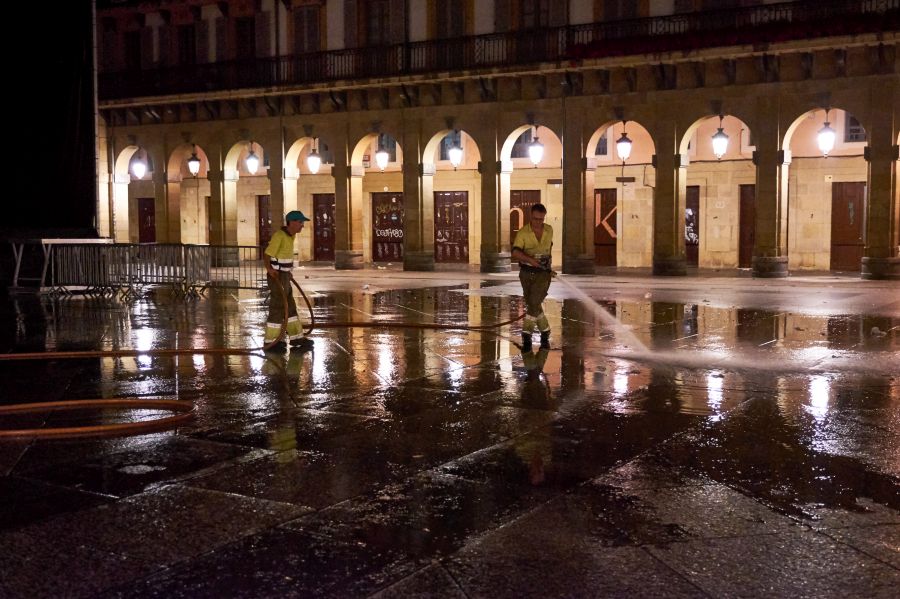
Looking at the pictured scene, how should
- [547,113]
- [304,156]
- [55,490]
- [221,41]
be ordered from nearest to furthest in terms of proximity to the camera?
[55,490] → [547,113] → [221,41] → [304,156]

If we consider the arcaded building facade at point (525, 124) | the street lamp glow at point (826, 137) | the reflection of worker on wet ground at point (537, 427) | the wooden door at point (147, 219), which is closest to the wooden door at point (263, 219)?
the arcaded building facade at point (525, 124)

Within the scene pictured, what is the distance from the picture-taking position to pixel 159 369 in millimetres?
10508

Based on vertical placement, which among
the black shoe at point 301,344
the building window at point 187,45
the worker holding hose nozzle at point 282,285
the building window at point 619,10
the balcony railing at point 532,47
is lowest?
the black shoe at point 301,344

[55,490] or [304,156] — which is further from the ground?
[304,156]

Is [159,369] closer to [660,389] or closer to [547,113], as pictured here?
[660,389]

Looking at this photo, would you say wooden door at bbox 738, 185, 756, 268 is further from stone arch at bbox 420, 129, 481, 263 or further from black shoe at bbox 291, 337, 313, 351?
black shoe at bbox 291, 337, 313, 351

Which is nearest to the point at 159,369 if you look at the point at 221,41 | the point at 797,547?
the point at 797,547

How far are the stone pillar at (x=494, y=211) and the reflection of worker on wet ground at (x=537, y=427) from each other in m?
19.6

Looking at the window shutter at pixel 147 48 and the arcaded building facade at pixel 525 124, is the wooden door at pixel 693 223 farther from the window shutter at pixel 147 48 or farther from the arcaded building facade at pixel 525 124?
the window shutter at pixel 147 48

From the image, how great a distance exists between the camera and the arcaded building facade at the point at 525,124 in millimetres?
26375

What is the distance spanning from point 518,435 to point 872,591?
10.5 feet

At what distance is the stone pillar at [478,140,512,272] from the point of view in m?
30.5

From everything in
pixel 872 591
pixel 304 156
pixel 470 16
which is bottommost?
pixel 872 591

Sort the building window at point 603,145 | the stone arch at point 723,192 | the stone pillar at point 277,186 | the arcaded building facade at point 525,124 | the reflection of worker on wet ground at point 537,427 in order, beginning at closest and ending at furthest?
the reflection of worker on wet ground at point 537,427 → the arcaded building facade at point 525,124 → the stone arch at point 723,192 → the building window at point 603,145 → the stone pillar at point 277,186
